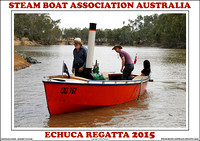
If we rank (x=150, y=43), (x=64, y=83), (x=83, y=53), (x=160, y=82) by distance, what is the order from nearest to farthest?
(x=64, y=83) < (x=83, y=53) < (x=160, y=82) < (x=150, y=43)

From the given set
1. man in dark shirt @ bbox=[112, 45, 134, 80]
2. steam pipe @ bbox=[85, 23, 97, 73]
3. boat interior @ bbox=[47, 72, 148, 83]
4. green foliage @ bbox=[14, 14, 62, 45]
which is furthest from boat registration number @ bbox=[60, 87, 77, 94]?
green foliage @ bbox=[14, 14, 62, 45]

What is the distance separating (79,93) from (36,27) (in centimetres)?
11899

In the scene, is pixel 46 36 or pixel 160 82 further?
pixel 46 36

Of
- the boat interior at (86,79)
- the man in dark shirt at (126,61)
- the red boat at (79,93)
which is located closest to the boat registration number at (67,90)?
the red boat at (79,93)

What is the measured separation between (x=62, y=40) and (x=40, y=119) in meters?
171

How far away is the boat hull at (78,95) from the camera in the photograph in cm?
901

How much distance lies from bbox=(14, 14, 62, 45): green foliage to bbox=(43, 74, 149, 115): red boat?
104083 millimetres

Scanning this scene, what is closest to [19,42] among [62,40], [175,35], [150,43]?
[175,35]

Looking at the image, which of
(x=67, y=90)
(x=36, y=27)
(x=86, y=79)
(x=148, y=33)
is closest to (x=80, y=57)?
(x=86, y=79)

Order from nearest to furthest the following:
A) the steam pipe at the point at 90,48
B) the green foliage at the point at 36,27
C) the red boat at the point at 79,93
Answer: the red boat at the point at 79,93
the steam pipe at the point at 90,48
the green foliage at the point at 36,27

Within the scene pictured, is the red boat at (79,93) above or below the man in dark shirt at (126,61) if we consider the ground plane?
below

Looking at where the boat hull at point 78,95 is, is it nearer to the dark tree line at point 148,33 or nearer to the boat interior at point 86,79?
the boat interior at point 86,79

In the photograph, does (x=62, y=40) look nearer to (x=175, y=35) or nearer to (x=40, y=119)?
(x=175, y=35)

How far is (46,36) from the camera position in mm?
129875
